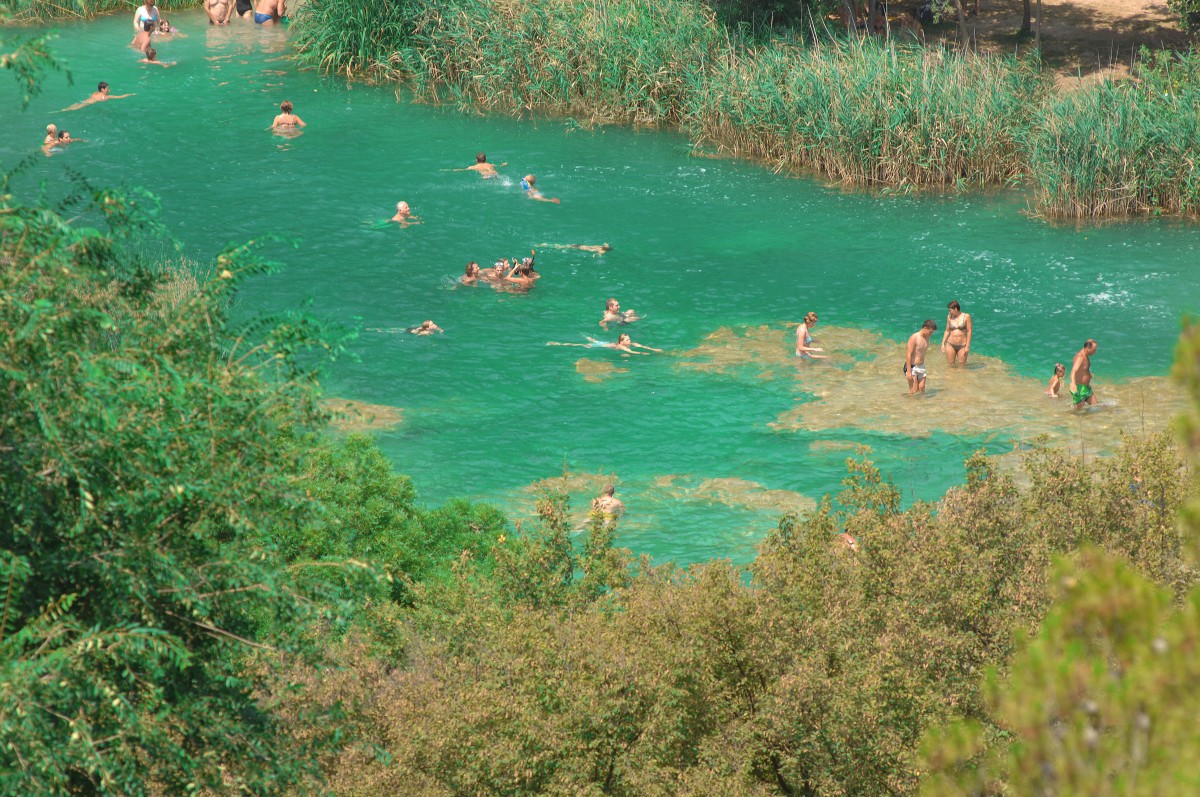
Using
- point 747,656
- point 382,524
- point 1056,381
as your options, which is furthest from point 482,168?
point 747,656

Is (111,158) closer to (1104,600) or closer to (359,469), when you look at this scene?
(359,469)

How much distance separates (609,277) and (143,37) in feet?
72.7

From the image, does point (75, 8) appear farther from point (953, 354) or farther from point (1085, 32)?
point (953, 354)

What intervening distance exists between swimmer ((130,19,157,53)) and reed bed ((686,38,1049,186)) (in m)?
19.0

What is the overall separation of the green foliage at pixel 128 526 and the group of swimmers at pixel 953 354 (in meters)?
16.2

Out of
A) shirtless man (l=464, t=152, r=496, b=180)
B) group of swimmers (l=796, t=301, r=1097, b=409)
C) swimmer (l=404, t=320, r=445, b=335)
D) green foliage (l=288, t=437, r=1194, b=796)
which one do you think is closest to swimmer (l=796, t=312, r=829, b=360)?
group of swimmers (l=796, t=301, r=1097, b=409)

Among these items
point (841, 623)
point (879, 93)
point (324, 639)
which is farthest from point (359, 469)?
point (879, 93)

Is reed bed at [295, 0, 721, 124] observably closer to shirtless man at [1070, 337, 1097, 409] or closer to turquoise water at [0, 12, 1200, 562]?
turquoise water at [0, 12, 1200, 562]

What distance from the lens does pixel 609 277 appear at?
2984 centimetres

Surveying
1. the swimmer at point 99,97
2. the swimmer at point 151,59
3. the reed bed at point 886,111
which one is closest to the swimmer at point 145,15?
the swimmer at point 151,59

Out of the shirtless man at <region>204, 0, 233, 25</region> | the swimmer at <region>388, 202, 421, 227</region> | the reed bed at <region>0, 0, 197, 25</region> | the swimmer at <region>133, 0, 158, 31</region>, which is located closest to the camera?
the swimmer at <region>388, 202, 421, 227</region>

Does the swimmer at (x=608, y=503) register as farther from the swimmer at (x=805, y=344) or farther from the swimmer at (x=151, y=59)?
the swimmer at (x=151, y=59)

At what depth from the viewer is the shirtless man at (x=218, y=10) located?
4828cm

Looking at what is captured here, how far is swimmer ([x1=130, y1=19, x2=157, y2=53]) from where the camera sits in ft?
144
